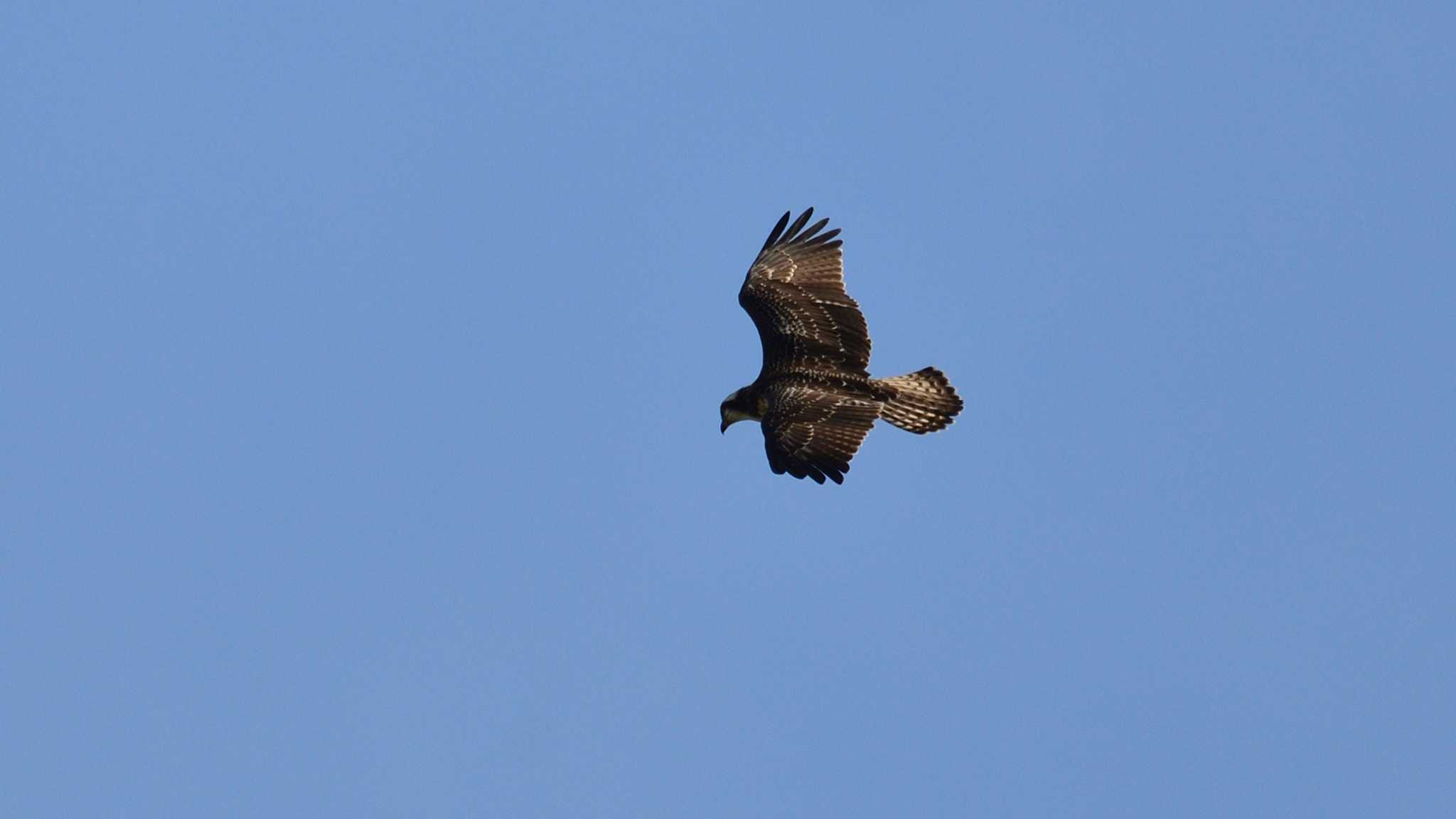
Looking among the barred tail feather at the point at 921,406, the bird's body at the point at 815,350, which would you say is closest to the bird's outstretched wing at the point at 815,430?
the bird's body at the point at 815,350

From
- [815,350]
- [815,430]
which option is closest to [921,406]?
[815,350]

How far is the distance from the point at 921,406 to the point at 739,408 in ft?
8.77

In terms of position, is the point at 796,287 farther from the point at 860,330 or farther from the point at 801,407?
the point at 801,407

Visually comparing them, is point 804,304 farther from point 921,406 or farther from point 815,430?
point 815,430

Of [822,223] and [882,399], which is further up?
[822,223]

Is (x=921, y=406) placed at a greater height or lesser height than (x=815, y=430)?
greater

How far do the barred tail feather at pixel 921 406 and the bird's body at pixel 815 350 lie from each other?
0.01 m

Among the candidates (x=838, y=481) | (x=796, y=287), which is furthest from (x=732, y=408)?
(x=838, y=481)

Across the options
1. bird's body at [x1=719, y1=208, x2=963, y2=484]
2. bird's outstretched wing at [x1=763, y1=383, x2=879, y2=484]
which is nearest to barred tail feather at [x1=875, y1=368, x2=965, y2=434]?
bird's body at [x1=719, y1=208, x2=963, y2=484]

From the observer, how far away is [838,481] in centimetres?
2712

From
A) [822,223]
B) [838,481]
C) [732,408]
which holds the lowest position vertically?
[838,481]

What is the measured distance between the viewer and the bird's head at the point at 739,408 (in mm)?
31031

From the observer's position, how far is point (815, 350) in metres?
30.7

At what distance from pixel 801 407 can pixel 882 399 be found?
2224mm
